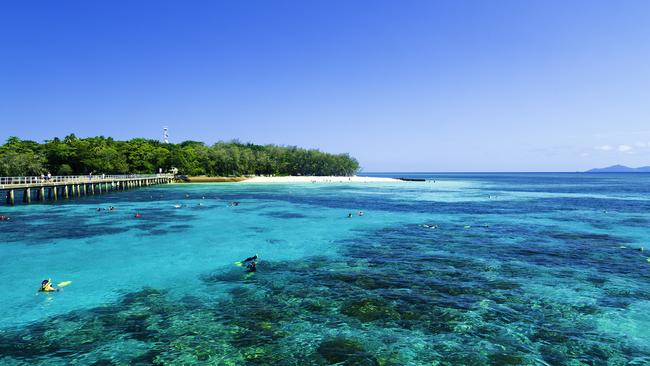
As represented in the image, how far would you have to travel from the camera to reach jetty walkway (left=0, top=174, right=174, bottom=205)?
5531cm

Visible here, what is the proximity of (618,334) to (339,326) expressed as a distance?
998 cm

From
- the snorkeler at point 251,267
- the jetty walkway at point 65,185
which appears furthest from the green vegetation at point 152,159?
the snorkeler at point 251,267

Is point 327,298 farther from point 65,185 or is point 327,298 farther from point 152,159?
point 152,159

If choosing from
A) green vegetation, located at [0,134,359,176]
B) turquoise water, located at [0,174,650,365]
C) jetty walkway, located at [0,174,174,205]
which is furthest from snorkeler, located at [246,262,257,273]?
green vegetation, located at [0,134,359,176]

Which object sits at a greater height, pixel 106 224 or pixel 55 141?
pixel 55 141

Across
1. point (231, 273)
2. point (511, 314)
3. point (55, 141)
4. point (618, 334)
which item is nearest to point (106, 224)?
point (231, 273)

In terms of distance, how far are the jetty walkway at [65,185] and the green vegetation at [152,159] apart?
9.40 m

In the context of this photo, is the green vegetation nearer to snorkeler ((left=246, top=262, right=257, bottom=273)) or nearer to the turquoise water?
the turquoise water

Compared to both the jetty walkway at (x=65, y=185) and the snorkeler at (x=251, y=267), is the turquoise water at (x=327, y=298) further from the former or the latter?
the jetty walkway at (x=65, y=185)

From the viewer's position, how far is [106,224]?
38469mm

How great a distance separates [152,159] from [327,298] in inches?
5370

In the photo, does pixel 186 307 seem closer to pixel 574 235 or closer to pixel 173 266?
pixel 173 266

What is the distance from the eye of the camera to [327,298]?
645 inches

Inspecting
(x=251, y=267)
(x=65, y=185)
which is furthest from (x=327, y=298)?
(x=65, y=185)
